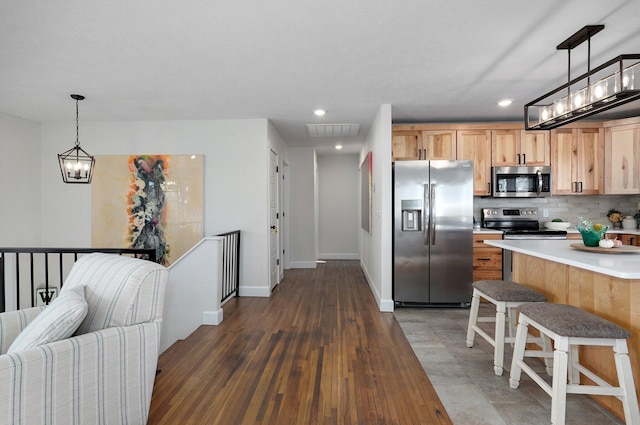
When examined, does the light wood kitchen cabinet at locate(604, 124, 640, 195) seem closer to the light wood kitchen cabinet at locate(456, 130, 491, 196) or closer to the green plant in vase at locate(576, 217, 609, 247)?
the light wood kitchen cabinet at locate(456, 130, 491, 196)

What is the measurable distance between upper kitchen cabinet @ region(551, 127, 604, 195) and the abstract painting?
4954mm

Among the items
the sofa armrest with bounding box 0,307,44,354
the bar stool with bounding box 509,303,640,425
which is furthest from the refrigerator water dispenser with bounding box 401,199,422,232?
the sofa armrest with bounding box 0,307,44,354

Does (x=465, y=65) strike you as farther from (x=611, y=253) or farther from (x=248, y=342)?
(x=248, y=342)

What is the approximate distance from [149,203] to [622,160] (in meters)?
6.45

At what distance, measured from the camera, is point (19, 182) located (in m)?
4.66

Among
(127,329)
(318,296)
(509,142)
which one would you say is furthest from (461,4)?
(318,296)

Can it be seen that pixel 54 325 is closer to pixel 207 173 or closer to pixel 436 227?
pixel 207 173

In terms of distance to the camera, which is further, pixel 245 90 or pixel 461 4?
pixel 245 90

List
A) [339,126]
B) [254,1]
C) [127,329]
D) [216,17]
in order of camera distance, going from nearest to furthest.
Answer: [127,329]
[254,1]
[216,17]
[339,126]

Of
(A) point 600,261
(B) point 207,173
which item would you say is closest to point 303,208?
(B) point 207,173

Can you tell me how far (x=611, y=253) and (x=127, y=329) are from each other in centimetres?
303

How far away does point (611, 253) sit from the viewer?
232cm

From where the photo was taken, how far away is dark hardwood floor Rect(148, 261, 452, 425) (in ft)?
6.66

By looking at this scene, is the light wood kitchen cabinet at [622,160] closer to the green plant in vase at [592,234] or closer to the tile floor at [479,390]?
the green plant in vase at [592,234]
